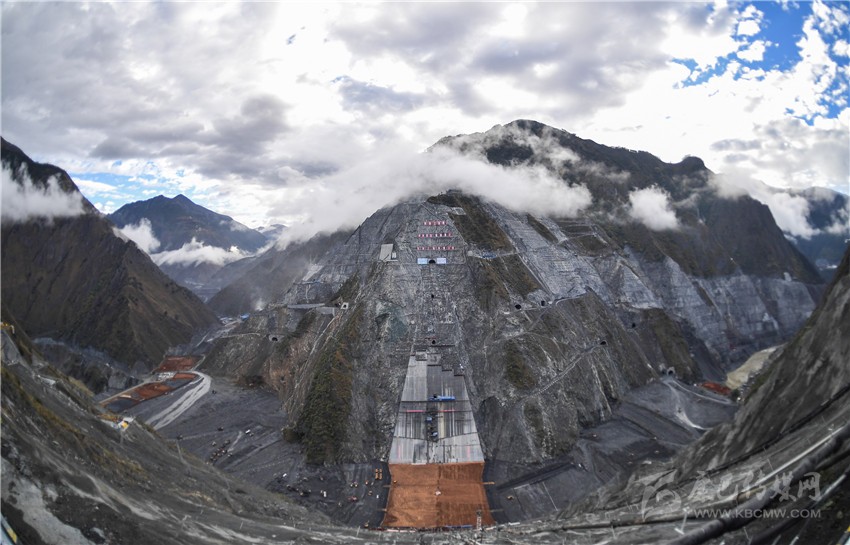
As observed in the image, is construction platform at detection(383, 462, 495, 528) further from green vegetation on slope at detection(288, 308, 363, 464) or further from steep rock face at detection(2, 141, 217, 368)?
steep rock face at detection(2, 141, 217, 368)

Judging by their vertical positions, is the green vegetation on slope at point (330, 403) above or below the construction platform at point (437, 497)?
above

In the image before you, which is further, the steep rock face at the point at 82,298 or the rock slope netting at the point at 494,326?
the steep rock face at the point at 82,298

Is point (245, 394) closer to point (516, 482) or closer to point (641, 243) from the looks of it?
point (516, 482)

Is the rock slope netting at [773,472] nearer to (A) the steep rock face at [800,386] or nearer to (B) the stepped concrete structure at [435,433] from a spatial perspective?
(A) the steep rock face at [800,386]

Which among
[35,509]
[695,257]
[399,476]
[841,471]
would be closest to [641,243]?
[695,257]

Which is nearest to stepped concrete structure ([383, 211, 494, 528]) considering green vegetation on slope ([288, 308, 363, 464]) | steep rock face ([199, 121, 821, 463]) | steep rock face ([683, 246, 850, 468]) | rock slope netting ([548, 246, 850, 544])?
steep rock face ([199, 121, 821, 463])

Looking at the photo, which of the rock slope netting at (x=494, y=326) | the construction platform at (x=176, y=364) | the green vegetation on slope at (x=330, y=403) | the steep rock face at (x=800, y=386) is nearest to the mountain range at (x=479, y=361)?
the steep rock face at (x=800, y=386)
